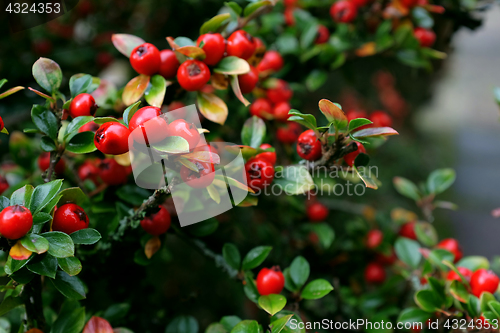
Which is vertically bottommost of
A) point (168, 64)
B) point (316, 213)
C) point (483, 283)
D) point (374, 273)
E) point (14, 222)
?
point (374, 273)

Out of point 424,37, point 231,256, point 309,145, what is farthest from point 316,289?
point 424,37

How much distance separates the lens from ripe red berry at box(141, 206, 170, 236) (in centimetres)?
69

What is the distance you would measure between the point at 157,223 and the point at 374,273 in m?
0.85

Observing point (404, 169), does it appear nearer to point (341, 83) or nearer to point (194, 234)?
point (341, 83)

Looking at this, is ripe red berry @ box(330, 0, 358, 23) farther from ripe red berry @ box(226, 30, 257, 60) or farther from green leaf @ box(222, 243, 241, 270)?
green leaf @ box(222, 243, 241, 270)

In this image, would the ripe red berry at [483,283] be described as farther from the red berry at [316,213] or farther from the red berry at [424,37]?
the red berry at [424,37]

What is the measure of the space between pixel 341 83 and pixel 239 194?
2.04 metres

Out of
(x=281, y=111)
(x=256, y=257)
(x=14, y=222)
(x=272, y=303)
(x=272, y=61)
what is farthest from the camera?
(x=272, y=61)

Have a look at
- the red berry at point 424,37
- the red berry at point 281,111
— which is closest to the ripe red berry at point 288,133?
the red berry at point 281,111

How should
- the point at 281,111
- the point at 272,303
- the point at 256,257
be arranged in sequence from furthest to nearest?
the point at 281,111, the point at 256,257, the point at 272,303

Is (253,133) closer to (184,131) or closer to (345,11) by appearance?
(184,131)

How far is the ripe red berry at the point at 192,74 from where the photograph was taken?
67 centimetres

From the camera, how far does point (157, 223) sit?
70 cm

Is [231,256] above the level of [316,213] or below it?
above
